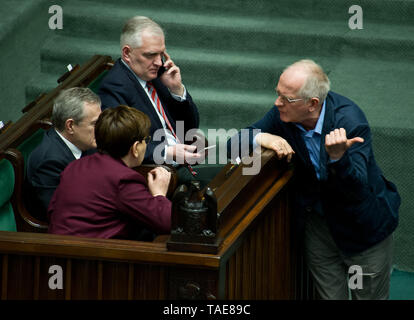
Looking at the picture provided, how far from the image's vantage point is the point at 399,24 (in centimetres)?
515

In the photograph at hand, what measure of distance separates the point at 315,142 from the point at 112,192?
0.81 meters

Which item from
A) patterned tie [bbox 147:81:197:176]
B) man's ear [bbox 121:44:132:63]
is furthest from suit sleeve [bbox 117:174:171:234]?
man's ear [bbox 121:44:132:63]

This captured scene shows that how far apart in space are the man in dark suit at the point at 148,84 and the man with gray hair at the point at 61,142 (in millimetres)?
314

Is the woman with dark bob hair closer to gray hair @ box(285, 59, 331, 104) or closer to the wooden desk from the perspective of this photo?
the wooden desk

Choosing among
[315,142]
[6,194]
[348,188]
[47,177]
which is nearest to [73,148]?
[47,177]

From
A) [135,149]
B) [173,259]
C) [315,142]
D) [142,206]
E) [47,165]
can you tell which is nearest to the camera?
[173,259]

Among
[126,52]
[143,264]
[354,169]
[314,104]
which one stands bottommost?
[143,264]

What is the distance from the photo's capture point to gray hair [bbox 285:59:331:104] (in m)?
2.74

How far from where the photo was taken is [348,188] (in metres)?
2.59

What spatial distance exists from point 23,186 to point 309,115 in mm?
1203

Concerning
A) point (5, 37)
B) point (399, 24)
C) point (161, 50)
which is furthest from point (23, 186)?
point (399, 24)

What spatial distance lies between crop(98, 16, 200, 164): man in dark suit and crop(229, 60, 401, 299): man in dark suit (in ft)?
2.00

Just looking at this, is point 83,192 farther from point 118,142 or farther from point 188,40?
point 188,40

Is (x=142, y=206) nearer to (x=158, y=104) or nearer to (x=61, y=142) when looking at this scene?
(x=61, y=142)
